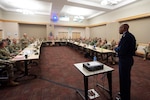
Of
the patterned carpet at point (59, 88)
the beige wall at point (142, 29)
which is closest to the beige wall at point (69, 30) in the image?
the beige wall at point (142, 29)

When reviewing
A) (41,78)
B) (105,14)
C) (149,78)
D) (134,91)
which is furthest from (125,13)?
(41,78)

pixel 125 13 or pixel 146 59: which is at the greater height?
pixel 125 13

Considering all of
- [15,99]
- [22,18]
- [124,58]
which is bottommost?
[15,99]

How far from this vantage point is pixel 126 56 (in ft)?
5.68

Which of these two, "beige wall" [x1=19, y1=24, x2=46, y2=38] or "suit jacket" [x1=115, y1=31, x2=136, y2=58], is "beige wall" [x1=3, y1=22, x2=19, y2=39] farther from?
"suit jacket" [x1=115, y1=31, x2=136, y2=58]

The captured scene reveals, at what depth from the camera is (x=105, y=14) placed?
10102 millimetres

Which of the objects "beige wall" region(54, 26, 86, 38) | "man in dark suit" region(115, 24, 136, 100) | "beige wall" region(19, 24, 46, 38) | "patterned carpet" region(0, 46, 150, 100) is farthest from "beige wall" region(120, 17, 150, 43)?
"beige wall" region(19, 24, 46, 38)

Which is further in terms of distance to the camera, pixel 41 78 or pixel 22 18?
pixel 22 18

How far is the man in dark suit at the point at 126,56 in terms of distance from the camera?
1.69 metres

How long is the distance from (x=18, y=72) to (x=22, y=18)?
8873 millimetres

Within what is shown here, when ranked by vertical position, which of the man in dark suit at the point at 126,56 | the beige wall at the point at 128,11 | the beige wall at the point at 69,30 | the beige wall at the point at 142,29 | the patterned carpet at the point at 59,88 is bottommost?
the patterned carpet at the point at 59,88

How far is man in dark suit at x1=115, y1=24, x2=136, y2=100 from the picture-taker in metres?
1.69

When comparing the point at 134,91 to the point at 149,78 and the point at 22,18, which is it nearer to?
the point at 149,78

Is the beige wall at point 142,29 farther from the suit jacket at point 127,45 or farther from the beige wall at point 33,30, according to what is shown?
the beige wall at point 33,30
